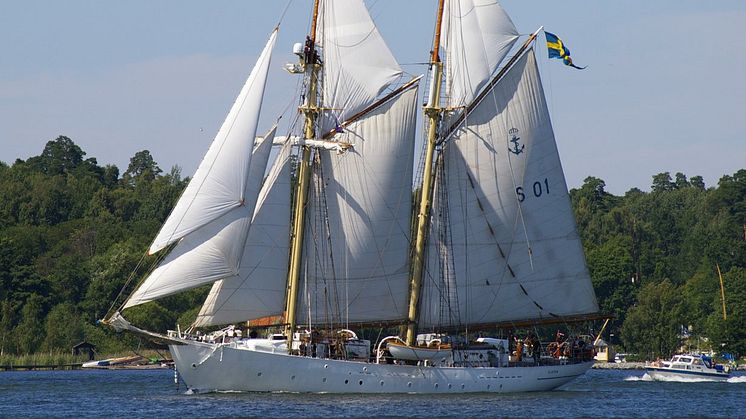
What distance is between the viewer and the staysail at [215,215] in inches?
2450

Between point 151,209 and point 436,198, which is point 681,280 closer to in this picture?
point 151,209

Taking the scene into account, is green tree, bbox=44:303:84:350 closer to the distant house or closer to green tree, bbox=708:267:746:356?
the distant house

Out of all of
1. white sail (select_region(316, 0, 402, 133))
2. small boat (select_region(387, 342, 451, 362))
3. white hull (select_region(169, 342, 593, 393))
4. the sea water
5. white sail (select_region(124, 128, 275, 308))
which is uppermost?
white sail (select_region(316, 0, 402, 133))

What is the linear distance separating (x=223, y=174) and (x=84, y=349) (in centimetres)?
6905

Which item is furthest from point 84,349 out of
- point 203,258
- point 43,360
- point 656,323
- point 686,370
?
point 203,258

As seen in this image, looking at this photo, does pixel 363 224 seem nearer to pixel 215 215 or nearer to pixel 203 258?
pixel 215 215

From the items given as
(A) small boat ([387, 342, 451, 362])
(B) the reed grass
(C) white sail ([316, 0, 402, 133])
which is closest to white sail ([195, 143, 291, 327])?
(C) white sail ([316, 0, 402, 133])

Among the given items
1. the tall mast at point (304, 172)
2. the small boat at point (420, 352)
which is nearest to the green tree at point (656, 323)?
the small boat at point (420, 352)

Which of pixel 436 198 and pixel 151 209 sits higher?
pixel 151 209

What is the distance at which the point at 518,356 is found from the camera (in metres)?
73.8

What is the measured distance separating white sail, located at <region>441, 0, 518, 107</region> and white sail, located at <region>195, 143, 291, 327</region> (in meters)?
10.4

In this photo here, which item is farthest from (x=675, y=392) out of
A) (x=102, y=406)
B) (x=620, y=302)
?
(x=620, y=302)

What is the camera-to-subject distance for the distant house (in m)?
127

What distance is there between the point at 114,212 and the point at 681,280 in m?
71.6
